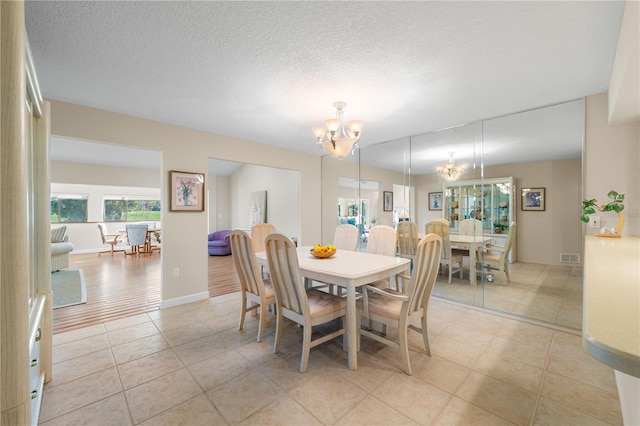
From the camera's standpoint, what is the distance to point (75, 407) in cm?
172

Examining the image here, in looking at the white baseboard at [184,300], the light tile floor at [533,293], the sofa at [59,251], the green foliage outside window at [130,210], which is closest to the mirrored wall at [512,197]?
the light tile floor at [533,293]

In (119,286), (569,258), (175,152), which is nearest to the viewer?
(569,258)

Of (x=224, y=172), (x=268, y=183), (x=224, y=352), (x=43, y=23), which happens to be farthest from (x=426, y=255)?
(x=224, y=172)

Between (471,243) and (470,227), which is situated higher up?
(470,227)

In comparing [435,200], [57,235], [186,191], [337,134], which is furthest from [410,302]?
[57,235]

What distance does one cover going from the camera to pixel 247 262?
2582 mm

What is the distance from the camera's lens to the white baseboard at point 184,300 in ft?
11.3

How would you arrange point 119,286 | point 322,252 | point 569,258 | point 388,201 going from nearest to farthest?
point 322,252 < point 569,258 < point 119,286 < point 388,201

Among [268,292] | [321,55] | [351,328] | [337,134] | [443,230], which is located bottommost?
[351,328]

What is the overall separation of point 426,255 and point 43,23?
2.93 m

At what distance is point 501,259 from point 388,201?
6.05 feet

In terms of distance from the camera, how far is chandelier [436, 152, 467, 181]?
375 centimetres

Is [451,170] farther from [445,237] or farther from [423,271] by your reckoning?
[423,271]

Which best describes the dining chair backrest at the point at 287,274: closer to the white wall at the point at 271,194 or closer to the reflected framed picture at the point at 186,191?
the reflected framed picture at the point at 186,191
